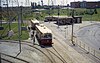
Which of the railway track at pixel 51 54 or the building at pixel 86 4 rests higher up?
the building at pixel 86 4

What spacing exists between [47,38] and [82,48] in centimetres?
551

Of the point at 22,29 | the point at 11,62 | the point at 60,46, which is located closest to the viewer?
the point at 11,62

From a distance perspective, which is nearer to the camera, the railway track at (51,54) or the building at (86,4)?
the railway track at (51,54)

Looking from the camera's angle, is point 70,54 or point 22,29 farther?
point 22,29

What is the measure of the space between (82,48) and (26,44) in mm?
8863

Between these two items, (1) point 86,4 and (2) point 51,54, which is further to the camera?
(1) point 86,4

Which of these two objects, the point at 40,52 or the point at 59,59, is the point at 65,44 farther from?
the point at 59,59

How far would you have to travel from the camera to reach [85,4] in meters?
155

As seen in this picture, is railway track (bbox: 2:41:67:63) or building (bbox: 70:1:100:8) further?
building (bbox: 70:1:100:8)

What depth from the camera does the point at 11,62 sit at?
2261 centimetres

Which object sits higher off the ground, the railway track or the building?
the building

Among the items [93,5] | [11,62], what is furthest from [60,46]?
[93,5]

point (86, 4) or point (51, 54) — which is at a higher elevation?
point (86, 4)

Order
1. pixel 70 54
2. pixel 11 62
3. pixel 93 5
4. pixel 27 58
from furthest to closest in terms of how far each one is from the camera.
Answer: pixel 93 5
pixel 70 54
pixel 27 58
pixel 11 62
